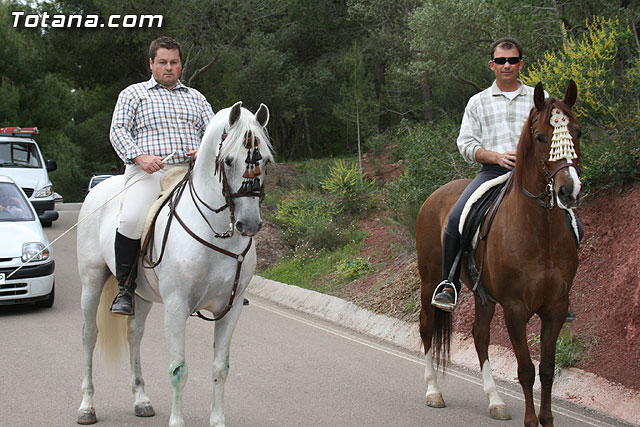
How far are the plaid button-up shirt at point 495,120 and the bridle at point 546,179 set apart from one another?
3.21ft

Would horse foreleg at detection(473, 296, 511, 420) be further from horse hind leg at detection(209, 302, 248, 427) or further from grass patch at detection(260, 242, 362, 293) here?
grass patch at detection(260, 242, 362, 293)

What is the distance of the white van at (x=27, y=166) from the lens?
71.4 feet

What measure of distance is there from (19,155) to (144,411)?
18.6 meters

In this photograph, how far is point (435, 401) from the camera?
6.50 metres

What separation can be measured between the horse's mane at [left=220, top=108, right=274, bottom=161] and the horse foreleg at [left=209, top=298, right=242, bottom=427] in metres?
1.21

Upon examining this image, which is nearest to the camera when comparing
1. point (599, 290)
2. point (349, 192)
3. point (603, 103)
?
point (599, 290)

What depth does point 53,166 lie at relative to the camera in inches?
913

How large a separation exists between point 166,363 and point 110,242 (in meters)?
2.30

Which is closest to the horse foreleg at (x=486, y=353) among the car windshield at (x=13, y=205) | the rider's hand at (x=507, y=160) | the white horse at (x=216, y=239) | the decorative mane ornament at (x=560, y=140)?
the rider's hand at (x=507, y=160)

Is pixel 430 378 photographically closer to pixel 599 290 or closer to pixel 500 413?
pixel 500 413

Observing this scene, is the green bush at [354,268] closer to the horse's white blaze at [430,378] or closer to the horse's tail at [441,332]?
the horse's tail at [441,332]

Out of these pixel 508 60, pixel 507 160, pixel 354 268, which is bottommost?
pixel 354 268

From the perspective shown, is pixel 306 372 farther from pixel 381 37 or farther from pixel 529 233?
pixel 381 37

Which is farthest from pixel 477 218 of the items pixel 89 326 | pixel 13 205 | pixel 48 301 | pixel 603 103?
pixel 13 205
